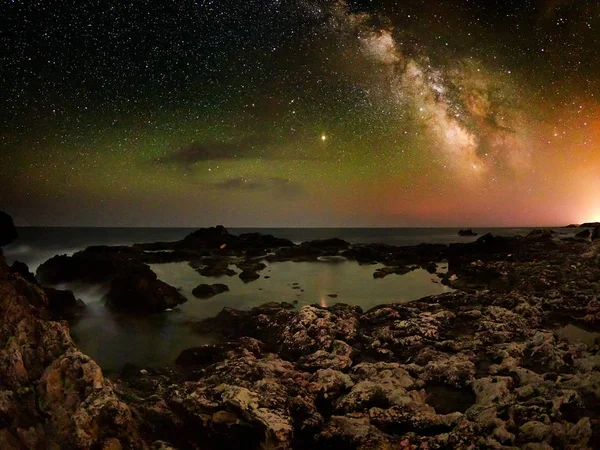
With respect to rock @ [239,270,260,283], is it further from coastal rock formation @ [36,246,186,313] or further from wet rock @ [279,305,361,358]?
wet rock @ [279,305,361,358]

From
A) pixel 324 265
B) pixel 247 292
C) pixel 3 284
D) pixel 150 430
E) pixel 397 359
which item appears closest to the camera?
pixel 150 430

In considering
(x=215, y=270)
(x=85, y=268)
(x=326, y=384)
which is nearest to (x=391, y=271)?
(x=215, y=270)

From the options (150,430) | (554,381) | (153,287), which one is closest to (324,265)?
(153,287)

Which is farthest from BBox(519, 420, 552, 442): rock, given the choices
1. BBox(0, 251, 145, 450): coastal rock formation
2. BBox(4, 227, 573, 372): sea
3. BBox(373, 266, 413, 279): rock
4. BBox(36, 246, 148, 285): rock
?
BBox(36, 246, 148, 285): rock

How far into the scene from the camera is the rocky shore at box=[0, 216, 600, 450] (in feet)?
15.9

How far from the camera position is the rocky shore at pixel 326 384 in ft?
15.9

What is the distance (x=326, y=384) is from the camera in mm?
6984

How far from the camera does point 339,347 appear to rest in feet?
29.6

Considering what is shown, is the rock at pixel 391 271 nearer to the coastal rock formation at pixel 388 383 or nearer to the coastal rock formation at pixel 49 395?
the coastal rock formation at pixel 388 383

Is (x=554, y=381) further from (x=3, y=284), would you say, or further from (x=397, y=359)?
(x=3, y=284)

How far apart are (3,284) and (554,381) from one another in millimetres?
10756

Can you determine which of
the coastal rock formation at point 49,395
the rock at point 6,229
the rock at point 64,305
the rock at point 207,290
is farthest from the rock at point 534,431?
the rock at point 6,229

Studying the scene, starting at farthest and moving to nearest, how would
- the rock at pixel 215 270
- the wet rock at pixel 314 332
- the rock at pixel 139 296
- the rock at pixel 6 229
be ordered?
the rock at pixel 215 270
the rock at pixel 6 229
the rock at pixel 139 296
the wet rock at pixel 314 332

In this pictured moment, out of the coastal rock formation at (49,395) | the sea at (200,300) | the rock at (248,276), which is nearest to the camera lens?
the coastal rock formation at (49,395)
